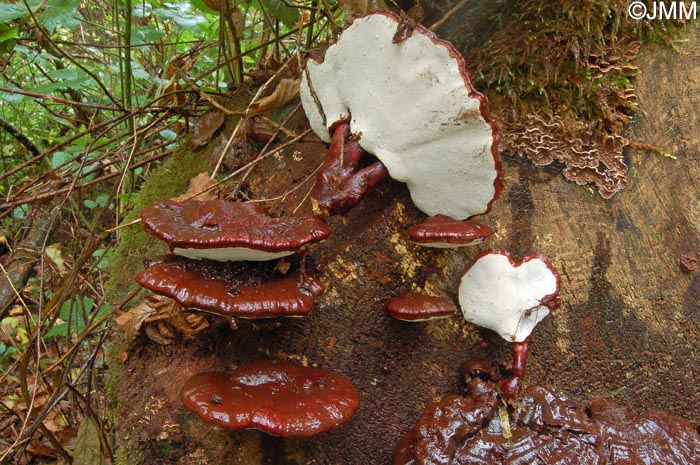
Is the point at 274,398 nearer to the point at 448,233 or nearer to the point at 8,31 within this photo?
the point at 448,233

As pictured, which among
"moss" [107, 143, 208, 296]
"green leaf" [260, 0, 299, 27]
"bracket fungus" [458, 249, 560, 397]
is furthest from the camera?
"green leaf" [260, 0, 299, 27]

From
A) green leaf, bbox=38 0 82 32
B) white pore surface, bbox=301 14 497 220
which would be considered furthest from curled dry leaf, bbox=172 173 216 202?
green leaf, bbox=38 0 82 32

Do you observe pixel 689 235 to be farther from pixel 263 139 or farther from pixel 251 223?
pixel 263 139

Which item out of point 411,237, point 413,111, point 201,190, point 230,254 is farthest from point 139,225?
point 413,111

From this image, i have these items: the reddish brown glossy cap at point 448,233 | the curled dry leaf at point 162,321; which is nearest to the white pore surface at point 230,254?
the curled dry leaf at point 162,321

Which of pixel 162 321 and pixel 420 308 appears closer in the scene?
pixel 420 308

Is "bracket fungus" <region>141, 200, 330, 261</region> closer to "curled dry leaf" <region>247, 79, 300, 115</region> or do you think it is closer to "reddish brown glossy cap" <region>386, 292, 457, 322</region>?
"reddish brown glossy cap" <region>386, 292, 457, 322</region>

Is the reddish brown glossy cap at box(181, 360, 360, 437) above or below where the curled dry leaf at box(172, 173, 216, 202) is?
below
